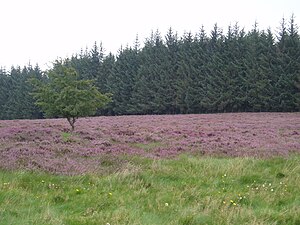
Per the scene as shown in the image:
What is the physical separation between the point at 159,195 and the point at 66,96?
38.2 feet

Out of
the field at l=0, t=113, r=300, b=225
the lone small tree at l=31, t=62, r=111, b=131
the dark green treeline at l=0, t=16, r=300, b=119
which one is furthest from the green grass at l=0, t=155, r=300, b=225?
the dark green treeline at l=0, t=16, r=300, b=119

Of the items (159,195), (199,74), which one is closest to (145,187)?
(159,195)

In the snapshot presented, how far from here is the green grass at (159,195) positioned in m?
6.47

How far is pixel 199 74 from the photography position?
61.7 m

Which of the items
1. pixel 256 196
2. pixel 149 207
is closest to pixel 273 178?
pixel 256 196

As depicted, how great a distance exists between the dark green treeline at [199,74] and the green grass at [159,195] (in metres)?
35.5

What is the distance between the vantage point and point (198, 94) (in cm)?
6047

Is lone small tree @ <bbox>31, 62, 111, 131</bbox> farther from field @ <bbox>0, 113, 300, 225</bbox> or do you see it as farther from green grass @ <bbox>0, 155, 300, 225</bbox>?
green grass @ <bbox>0, 155, 300, 225</bbox>

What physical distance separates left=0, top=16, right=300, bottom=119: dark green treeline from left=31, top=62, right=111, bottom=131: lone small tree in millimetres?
24786

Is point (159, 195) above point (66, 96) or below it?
below

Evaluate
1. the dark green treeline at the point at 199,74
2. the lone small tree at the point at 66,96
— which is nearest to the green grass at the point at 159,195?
the lone small tree at the point at 66,96

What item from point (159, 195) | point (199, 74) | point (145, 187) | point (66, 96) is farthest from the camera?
point (199, 74)

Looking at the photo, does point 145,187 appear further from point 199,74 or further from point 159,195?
point 199,74

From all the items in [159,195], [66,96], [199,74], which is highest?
[199,74]
